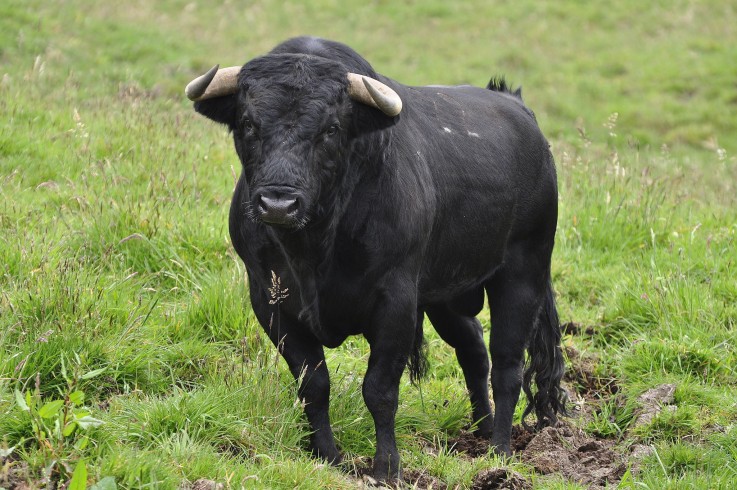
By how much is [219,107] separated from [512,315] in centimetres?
232

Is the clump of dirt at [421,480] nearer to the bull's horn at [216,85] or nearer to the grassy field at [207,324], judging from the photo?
the grassy field at [207,324]

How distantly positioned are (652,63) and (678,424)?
42.5 ft

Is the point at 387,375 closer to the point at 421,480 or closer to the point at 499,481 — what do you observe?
the point at 421,480

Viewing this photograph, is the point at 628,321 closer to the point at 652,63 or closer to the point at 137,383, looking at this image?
the point at 137,383

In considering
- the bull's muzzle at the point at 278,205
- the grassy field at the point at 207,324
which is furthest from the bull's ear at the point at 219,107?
the grassy field at the point at 207,324

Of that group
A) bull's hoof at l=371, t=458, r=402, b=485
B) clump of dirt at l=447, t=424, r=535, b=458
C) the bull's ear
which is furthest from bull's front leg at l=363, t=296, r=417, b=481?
the bull's ear

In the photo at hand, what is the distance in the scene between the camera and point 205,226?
727 cm

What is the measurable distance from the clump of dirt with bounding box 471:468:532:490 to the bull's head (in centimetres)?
158

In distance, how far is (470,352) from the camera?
6.55 metres

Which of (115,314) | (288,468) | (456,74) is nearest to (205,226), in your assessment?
(115,314)

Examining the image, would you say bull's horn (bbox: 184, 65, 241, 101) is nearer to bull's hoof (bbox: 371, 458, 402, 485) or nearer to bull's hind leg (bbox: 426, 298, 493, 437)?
bull's hoof (bbox: 371, 458, 402, 485)

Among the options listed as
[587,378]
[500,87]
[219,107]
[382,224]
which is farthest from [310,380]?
[500,87]

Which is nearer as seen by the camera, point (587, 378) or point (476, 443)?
point (476, 443)

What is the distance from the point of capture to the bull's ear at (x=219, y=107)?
5078 mm
